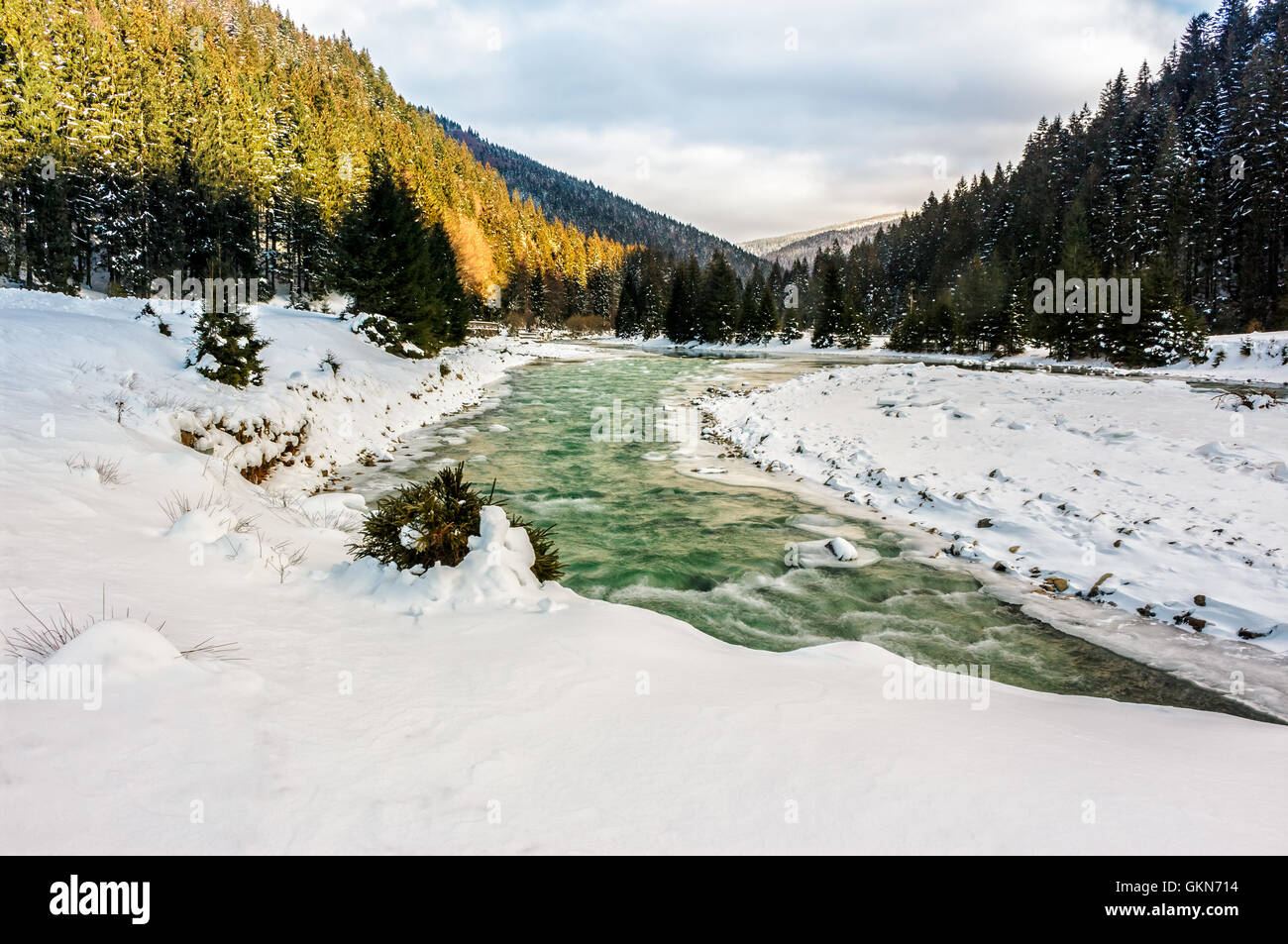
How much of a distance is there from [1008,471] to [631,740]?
1083 cm

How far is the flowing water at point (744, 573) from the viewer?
557 cm

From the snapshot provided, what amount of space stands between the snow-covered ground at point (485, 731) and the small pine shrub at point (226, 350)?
647 centimetres

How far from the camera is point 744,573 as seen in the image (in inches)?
306

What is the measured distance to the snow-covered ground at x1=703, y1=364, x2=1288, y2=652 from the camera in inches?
272

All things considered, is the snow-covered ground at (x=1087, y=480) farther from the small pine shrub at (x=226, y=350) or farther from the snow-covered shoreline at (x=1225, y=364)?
the snow-covered shoreline at (x=1225, y=364)

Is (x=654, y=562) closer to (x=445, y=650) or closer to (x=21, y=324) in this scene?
(x=445, y=650)

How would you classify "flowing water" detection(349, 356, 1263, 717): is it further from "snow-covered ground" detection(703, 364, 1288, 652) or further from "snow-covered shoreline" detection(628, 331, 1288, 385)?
"snow-covered shoreline" detection(628, 331, 1288, 385)

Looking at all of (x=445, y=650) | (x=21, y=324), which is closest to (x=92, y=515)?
(x=445, y=650)

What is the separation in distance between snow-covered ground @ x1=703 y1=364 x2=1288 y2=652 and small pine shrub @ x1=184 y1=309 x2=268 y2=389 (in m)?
11.5

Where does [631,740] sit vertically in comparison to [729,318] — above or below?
below

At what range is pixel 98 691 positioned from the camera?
2713mm

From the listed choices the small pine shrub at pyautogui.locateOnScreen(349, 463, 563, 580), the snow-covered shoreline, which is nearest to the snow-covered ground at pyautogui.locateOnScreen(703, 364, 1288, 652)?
the small pine shrub at pyautogui.locateOnScreen(349, 463, 563, 580)

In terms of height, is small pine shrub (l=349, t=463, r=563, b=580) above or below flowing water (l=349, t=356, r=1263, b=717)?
above

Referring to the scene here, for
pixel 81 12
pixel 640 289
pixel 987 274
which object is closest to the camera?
pixel 81 12
